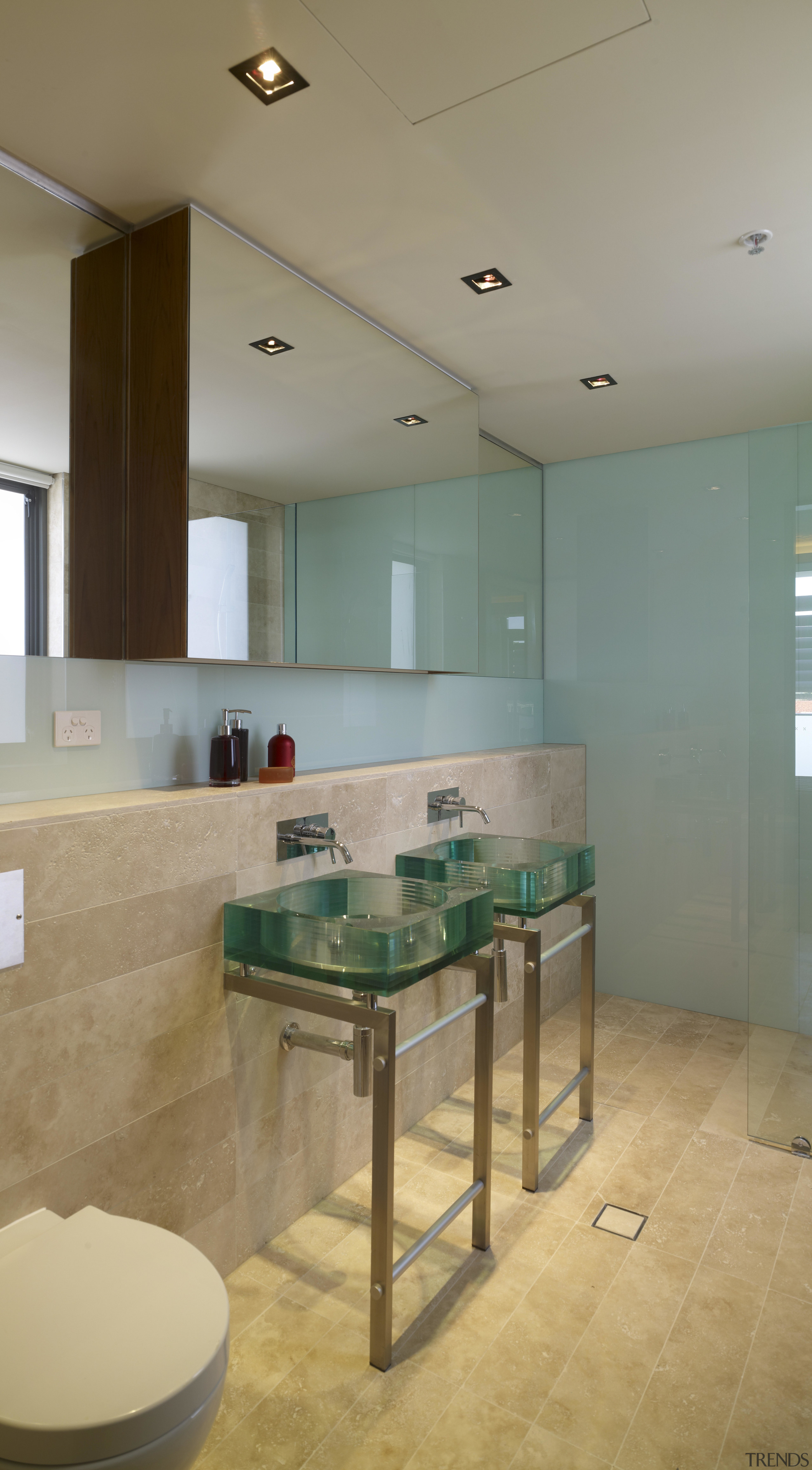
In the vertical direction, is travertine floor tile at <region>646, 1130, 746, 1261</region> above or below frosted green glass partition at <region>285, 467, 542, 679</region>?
below

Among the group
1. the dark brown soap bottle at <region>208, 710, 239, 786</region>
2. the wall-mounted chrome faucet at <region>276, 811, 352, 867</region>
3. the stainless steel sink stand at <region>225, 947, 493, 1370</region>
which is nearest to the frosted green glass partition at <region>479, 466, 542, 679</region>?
the wall-mounted chrome faucet at <region>276, 811, 352, 867</region>

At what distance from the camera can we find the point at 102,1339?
1.15 metres

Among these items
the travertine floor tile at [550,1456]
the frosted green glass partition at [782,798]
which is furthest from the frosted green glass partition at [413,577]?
the travertine floor tile at [550,1456]

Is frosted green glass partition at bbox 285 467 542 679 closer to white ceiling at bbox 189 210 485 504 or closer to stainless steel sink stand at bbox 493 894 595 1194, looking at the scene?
white ceiling at bbox 189 210 485 504

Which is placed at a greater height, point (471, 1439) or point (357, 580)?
point (357, 580)

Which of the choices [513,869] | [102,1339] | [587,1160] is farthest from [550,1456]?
[513,869]

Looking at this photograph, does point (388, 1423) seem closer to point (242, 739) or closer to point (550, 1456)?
point (550, 1456)

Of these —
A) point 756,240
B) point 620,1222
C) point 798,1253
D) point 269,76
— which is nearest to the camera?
point 269,76

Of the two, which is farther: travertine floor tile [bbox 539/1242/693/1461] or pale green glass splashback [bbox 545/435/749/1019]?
pale green glass splashback [bbox 545/435/749/1019]

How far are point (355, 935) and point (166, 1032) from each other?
0.47 meters

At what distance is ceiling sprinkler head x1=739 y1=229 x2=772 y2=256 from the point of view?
1.94 metres

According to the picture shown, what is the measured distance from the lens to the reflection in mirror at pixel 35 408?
167 centimetres

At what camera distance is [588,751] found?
3.86 metres

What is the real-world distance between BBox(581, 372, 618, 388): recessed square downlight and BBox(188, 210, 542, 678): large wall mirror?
0.40 metres
